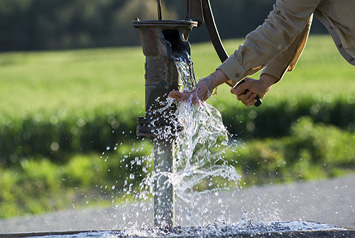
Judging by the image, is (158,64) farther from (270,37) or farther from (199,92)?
(270,37)

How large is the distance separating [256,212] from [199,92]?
8.06ft

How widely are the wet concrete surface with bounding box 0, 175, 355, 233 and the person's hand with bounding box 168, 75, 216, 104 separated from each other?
185 cm

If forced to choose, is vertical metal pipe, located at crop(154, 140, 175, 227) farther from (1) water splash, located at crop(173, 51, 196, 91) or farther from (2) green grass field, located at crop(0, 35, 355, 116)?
(2) green grass field, located at crop(0, 35, 355, 116)

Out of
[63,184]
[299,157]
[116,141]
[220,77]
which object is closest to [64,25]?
[116,141]

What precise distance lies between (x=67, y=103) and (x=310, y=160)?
373cm

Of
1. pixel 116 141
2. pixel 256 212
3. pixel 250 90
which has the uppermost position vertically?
pixel 250 90

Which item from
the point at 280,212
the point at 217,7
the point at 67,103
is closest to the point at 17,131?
the point at 67,103

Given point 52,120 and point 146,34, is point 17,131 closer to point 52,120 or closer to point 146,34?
point 52,120

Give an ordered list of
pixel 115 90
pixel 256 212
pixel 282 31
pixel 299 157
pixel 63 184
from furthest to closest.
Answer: pixel 115 90 → pixel 299 157 → pixel 63 184 → pixel 256 212 → pixel 282 31

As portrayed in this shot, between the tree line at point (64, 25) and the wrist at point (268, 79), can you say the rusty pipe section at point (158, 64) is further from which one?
the tree line at point (64, 25)

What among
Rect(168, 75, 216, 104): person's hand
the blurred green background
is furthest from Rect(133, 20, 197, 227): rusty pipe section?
the blurred green background

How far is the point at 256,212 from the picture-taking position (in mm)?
4707

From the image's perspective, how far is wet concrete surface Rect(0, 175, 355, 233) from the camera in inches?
173

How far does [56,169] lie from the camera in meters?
6.53
